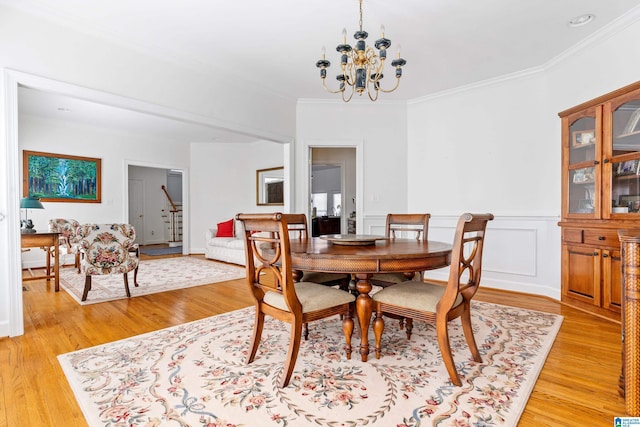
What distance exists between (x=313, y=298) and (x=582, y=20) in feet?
10.6

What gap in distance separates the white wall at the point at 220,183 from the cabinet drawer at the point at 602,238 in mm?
5758

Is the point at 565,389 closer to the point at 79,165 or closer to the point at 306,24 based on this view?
the point at 306,24

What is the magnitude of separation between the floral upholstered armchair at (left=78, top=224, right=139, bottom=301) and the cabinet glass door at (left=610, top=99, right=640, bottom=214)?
475 centimetres

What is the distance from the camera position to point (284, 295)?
67.5 inches

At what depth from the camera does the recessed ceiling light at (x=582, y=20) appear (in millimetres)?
2688

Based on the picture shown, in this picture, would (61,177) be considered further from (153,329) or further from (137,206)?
(153,329)

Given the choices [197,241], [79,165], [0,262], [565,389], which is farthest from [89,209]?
[565,389]

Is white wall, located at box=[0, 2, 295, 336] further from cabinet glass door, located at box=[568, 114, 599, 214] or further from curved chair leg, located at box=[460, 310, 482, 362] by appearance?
cabinet glass door, located at box=[568, 114, 599, 214]

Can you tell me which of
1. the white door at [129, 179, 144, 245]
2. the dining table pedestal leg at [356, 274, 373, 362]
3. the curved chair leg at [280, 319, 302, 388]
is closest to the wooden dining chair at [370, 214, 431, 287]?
the dining table pedestal leg at [356, 274, 373, 362]

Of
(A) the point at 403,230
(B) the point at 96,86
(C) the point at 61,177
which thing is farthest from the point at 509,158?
(C) the point at 61,177

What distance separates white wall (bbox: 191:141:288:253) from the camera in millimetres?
7281

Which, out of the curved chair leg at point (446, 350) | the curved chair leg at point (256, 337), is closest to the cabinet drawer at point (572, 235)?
the curved chair leg at point (446, 350)

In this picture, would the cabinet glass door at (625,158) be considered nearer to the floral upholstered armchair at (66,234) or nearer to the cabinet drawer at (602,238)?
the cabinet drawer at (602,238)

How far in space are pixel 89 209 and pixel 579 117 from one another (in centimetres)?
737
